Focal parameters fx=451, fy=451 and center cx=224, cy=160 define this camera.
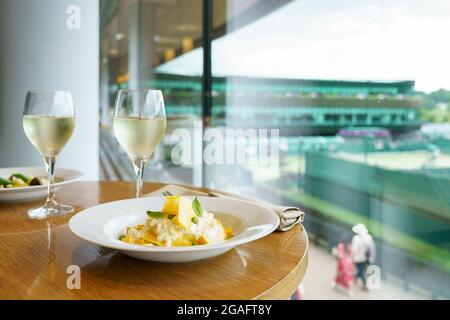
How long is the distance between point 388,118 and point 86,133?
2111 millimetres

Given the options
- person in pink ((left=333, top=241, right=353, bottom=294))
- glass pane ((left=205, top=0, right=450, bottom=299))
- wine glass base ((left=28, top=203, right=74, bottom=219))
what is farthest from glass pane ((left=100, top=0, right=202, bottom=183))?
wine glass base ((left=28, top=203, right=74, bottom=219))

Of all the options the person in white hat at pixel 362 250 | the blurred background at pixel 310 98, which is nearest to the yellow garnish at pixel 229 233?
the blurred background at pixel 310 98

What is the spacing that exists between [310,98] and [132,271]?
3266 mm

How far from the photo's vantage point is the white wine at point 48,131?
93cm

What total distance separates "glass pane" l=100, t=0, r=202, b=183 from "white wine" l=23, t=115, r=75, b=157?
3.17 m

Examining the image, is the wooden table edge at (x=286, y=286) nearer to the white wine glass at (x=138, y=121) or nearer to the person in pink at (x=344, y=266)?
the white wine glass at (x=138, y=121)

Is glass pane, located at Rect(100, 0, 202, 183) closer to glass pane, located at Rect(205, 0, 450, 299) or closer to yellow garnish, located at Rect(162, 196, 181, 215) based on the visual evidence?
glass pane, located at Rect(205, 0, 450, 299)

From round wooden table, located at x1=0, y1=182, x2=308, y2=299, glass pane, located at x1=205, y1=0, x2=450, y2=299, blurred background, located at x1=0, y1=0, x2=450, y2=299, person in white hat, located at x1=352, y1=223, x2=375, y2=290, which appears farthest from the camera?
person in white hat, located at x1=352, y1=223, x2=375, y2=290

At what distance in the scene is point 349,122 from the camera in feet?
11.7

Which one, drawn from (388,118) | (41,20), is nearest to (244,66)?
(388,118)

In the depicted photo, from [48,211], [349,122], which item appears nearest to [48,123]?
[48,211]

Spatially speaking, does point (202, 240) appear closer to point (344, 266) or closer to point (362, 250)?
point (362, 250)

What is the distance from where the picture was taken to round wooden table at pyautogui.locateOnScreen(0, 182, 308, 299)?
567mm

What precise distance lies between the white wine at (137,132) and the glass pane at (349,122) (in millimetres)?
1974
